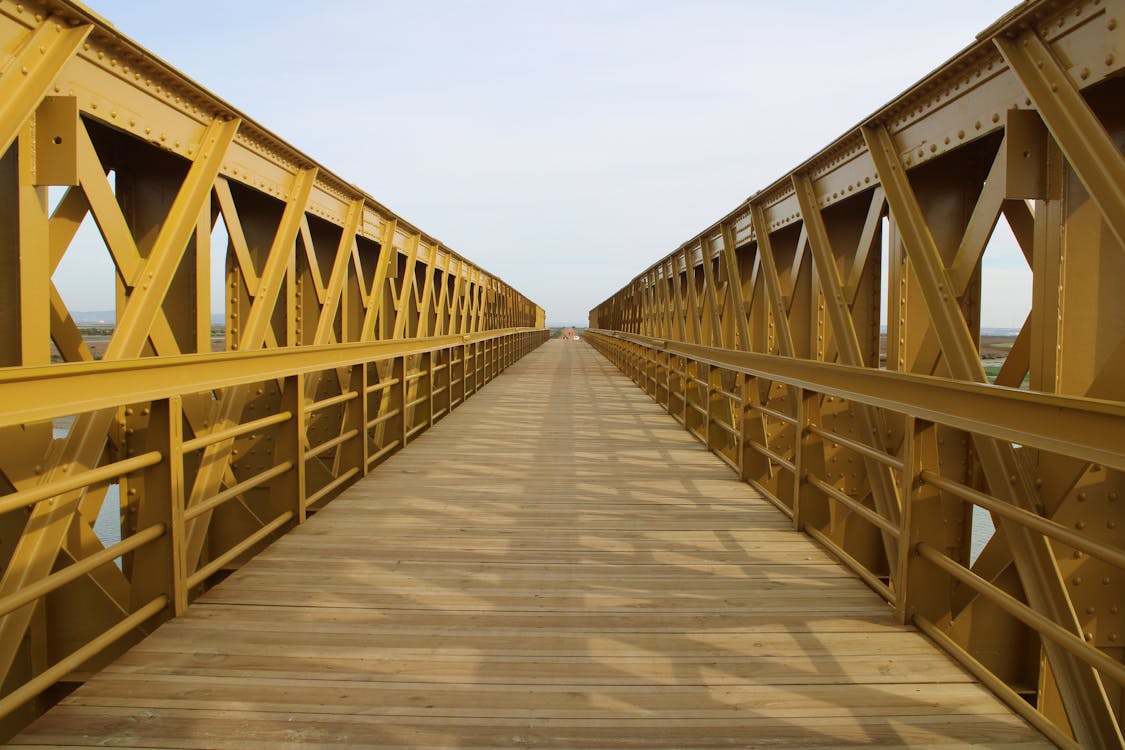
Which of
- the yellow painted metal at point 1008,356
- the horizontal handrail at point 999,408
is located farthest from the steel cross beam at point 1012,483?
the horizontal handrail at point 999,408

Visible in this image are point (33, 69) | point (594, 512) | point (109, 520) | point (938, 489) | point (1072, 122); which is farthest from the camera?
point (109, 520)

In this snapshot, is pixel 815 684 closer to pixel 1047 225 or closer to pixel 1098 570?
pixel 1098 570

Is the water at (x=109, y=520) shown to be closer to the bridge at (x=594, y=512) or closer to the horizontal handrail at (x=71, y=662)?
the bridge at (x=594, y=512)

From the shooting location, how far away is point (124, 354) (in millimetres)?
2889

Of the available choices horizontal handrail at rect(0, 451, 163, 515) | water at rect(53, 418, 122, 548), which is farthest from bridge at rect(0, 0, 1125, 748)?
water at rect(53, 418, 122, 548)

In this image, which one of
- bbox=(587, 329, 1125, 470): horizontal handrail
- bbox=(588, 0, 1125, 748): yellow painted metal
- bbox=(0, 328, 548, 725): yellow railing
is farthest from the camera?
bbox=(588, 0, 1125, 748): yellow painted metal

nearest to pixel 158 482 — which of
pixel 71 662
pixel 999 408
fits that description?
pixel 71 662

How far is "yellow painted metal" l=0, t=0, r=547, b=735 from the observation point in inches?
95.4

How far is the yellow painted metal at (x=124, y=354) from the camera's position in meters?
2.42

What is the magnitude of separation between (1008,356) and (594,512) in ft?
8.35

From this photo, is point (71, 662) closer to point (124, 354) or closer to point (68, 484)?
point (68, 484)

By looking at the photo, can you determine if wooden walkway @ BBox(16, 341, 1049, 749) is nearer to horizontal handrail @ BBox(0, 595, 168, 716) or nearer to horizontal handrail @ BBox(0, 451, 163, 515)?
horizontal handrail @ BBox(0, 595, 168, 716)

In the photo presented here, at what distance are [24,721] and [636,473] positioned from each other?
4114 mm

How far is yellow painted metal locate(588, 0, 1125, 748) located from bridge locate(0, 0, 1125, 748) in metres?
0.01
